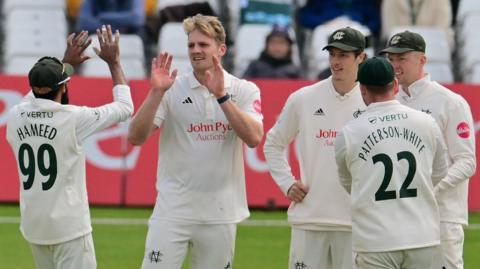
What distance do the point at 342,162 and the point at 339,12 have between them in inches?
399

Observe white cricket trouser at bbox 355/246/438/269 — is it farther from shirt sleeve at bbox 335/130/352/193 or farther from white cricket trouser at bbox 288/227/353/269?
white cricket trouser at bbox 288/227/353/269

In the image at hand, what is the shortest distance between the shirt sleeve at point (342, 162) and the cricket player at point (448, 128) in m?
1.00

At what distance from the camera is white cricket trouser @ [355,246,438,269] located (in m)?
7.50

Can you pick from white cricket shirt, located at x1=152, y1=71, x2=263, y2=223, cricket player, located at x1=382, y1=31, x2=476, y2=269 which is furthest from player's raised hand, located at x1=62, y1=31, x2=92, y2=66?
cricket player, located at x1=382, y1=31, x2=476, y2=269

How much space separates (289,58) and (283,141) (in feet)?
23.4

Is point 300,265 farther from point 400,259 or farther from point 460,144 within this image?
point 460,144

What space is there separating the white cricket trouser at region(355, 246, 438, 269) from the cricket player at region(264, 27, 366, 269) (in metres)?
0.81

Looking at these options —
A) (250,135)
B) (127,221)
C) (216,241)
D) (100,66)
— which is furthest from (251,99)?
(100,66)

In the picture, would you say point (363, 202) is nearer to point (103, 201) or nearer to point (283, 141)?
point (283, 141)

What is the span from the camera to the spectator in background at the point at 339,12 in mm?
17562

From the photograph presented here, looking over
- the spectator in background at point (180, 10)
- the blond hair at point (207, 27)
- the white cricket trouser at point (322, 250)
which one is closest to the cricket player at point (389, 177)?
the white cricket trouser at point (322, 250)

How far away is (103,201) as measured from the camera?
48.5 feet

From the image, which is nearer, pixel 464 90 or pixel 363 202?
pixel 363 202

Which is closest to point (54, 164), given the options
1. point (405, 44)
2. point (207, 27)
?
point (207, 27)
